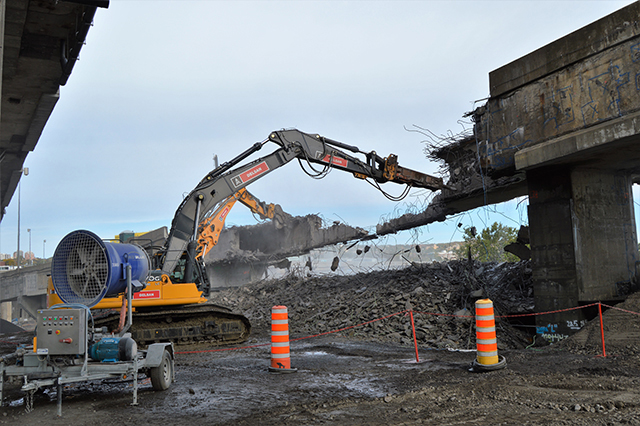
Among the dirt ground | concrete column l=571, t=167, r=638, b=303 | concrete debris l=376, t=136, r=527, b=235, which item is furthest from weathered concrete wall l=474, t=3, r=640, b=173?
the dirt ground

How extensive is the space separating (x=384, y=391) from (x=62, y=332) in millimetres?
4064

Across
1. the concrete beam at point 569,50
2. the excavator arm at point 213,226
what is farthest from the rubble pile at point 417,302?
the concrete beam at point 569,50

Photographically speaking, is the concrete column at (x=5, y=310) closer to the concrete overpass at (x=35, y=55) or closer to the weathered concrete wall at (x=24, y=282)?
the weathered concrete wall at (x=24, y=282)

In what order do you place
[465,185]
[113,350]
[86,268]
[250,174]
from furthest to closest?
[465,185], [250,174], [86,268], [113,350]

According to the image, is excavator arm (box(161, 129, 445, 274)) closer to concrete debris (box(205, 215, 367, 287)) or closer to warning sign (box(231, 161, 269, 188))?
warning sign (box(231, 161, 269, 188))

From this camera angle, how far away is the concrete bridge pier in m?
11.0

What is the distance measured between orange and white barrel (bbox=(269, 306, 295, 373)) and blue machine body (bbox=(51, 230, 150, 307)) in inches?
104

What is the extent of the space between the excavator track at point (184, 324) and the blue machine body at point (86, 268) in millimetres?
5849

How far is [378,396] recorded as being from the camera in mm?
6367

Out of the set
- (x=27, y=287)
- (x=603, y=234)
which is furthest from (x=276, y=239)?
(x=27, y=287)

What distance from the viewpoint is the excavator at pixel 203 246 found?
12445 mm

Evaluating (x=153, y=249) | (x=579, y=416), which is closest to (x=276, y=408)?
(x=579, y=416)

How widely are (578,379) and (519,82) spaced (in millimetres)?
7162

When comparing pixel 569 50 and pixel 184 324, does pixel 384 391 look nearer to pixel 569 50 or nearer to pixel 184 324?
pixel 184 324
